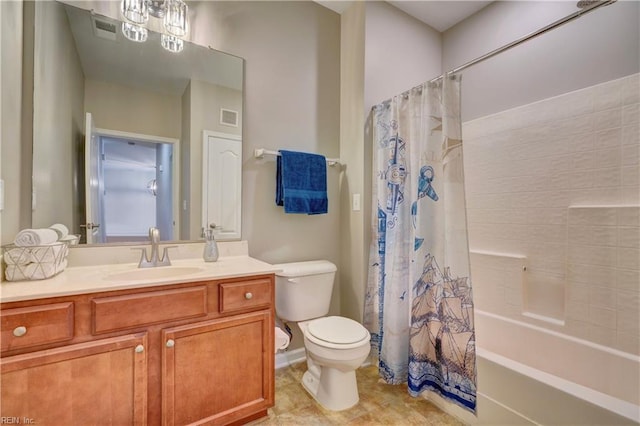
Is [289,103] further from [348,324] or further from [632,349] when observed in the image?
[632,349]

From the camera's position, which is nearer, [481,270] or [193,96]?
[193,96]

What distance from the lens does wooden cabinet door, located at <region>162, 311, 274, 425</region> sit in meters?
1.26

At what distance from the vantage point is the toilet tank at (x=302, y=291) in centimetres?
188

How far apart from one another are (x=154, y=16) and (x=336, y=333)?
6.63ft

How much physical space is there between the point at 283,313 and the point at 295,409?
1.74 feet

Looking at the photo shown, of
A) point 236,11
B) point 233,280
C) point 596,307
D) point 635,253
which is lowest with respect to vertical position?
point 596,307

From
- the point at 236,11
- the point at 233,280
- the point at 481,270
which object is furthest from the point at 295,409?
the point at 236,11

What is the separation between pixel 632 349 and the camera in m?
1.53

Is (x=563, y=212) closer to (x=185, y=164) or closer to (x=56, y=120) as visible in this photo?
(x=185, y=164)

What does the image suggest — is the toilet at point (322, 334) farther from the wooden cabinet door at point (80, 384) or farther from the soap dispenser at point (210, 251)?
the wooden cabinet door at point (80, 384)

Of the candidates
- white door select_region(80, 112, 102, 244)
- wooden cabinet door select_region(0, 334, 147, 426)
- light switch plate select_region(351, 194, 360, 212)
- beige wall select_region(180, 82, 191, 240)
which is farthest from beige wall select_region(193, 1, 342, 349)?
wooden cabinet door select_region(0, 334, 147, 426)

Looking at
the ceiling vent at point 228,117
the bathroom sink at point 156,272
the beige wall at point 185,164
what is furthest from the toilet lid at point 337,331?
the ceiling vent at point 228,117

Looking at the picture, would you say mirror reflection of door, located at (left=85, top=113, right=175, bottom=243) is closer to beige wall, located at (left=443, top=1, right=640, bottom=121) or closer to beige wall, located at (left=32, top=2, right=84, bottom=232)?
beige wall, located at (left=32, top=2, right=84, bottom=232)

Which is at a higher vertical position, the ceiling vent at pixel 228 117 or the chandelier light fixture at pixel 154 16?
the chandelier light fixture at pixel 154 16
